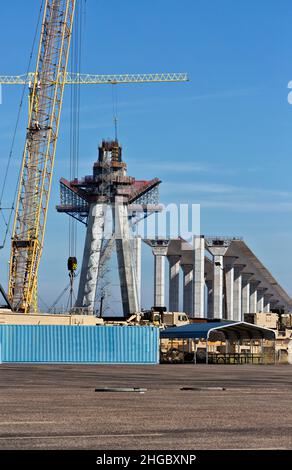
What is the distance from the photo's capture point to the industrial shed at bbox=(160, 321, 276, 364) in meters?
95.9

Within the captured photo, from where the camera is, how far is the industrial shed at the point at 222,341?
95875mm

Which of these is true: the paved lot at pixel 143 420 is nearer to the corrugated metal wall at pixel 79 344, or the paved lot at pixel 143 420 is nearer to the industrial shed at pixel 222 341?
the corrugated metal wall at pixel 79 344

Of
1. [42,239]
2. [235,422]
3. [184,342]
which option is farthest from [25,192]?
[235,422]

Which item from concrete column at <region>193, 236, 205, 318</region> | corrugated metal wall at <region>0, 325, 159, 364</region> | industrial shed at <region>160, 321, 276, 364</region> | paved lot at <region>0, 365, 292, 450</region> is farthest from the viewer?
concrete column at <region>193, 236, 205, 318</region>

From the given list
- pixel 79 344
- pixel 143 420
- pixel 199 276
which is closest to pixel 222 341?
pixel 79 344

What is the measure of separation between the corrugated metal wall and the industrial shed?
15.2 feet

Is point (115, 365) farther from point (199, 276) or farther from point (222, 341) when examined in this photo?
point (199, 276)

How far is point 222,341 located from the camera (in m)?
119

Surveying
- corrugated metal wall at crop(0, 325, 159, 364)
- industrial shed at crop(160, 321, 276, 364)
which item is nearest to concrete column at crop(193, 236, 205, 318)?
industrial shed at crop(160, 321, 276, 364)

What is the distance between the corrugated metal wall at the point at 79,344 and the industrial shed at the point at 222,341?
4636 millimetres

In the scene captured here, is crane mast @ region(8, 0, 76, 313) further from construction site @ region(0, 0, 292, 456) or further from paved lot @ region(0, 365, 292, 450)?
paved lot @ region(0, 365, 292, 450)

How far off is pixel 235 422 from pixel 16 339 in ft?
231

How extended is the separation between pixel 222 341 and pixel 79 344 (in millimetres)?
32075
